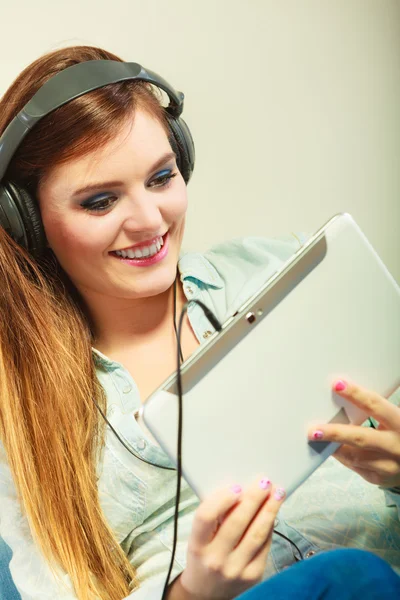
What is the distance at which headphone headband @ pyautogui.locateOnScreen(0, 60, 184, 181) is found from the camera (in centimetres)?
90

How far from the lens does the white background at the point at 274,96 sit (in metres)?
1.30

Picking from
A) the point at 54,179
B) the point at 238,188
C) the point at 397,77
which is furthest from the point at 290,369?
the point at 397,77

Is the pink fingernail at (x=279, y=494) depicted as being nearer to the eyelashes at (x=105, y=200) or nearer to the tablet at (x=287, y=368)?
the tablet at (x=287, y=368)

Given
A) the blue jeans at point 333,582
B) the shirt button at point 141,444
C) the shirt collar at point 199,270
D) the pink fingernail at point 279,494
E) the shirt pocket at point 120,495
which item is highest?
the shirt collar at point 199,270

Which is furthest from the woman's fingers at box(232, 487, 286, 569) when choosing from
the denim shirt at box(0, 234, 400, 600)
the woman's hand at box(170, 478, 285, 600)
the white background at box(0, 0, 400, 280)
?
the white background at box(0, 0, 400, 280)

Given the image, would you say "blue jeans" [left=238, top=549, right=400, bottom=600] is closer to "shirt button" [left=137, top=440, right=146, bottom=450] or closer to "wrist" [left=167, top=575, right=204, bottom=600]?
"wrist" [left=167, top=575, right=204, bottom=600]

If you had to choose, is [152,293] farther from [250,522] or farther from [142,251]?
[250,522]

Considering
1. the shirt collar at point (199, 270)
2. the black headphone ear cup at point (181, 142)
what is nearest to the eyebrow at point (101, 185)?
the black headphone ear cup at point (181, 142)

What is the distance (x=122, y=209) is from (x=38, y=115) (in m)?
0.18

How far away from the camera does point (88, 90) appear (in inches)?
35.7

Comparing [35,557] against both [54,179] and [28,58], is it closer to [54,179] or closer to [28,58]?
[54,179]

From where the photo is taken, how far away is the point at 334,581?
0.69 metres

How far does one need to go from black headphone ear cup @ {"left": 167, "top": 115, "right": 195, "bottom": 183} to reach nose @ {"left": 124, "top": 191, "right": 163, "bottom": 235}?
0.14 metres

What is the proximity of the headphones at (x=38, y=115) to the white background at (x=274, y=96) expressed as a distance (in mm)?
363
